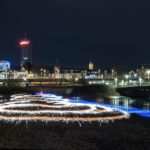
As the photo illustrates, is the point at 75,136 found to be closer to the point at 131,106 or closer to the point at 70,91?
the point at 131,106

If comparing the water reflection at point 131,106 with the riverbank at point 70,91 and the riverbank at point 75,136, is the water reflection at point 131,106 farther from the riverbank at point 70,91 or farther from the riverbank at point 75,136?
the riverbank at point 70,91

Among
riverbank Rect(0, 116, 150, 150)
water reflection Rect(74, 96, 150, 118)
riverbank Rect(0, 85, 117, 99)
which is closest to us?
riverbank Rect(0, 116, 150, 150)

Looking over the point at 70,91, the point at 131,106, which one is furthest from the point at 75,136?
the point at 70,91

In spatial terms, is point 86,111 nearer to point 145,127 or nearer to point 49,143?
point 145,127

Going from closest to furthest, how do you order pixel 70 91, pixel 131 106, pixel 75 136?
pixel 75 136 < pixel 131 106 < pixel 70 91

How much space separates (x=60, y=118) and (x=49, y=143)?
308 inches

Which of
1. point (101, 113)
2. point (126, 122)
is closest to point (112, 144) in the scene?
point (126, 122)

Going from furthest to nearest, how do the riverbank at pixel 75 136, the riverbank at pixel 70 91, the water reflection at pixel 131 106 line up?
the riverbank at pixel 70 91
the water reflection at pixel 131 106
the riverbank at pixel 75 136

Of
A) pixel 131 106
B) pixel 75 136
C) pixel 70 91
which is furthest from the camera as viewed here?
pixel 70 91

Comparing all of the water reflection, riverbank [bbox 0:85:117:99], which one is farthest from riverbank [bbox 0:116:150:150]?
riverbank [bbox 0:85:117:99]

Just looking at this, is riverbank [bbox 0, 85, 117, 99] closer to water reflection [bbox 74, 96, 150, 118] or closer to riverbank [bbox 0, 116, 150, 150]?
water reflection [bbox 74, 96, 150, 118]

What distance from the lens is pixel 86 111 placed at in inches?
974

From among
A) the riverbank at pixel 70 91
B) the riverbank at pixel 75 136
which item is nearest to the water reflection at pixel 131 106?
the riverbank at pixel 75 136

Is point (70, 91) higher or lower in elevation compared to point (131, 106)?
higher
